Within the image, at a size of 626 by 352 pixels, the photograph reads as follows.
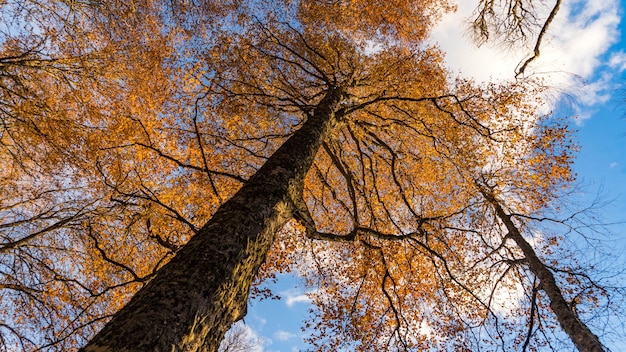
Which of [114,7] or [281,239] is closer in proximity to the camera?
[114,7]

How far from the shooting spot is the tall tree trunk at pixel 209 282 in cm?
161

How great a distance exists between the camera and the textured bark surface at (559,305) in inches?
202

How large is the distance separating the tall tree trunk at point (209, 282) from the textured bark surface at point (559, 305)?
5.42 m

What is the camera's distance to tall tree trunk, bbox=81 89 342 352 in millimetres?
1611

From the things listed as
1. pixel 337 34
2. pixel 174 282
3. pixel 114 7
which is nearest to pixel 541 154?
pixel 337 34

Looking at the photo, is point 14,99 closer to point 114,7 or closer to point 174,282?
point 114,7

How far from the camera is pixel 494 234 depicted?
8.26m

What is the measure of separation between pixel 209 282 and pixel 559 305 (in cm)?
676

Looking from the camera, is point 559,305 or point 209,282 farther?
point 559,305

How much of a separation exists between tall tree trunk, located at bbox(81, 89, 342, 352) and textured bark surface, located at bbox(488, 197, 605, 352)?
542cm

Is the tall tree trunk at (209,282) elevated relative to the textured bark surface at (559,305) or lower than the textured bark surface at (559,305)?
lower

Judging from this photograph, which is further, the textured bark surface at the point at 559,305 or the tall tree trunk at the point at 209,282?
the textured bark surface at the point at 559,305

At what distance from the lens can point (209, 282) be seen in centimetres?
204

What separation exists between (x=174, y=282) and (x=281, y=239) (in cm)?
756
